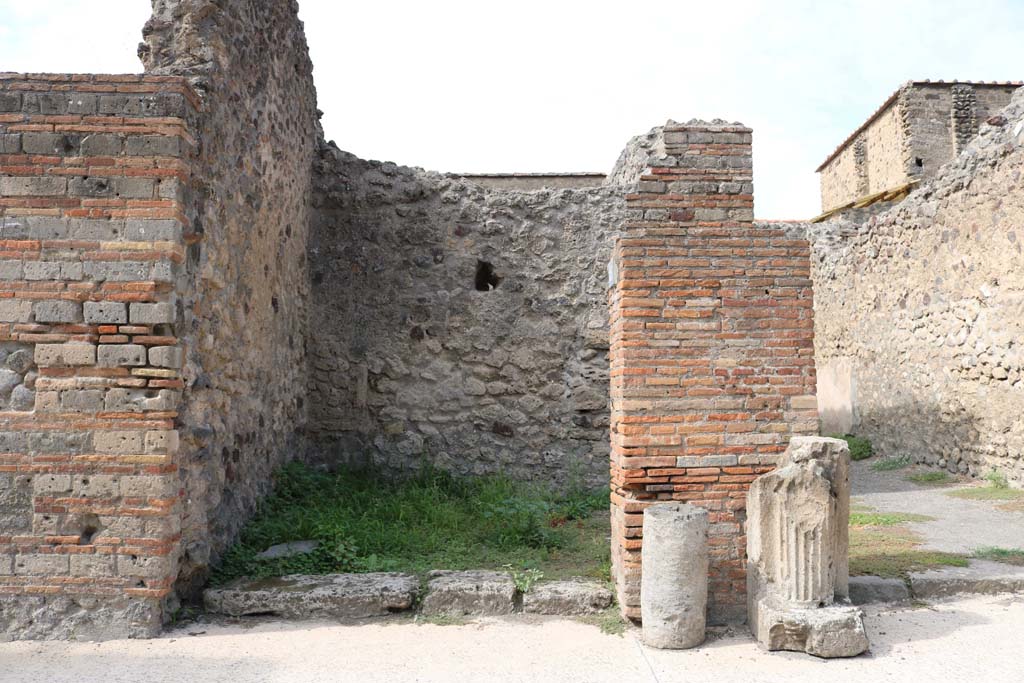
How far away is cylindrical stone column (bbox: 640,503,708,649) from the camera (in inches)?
149

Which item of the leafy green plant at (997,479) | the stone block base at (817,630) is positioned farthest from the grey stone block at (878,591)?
the leafy green plant at (997,479)

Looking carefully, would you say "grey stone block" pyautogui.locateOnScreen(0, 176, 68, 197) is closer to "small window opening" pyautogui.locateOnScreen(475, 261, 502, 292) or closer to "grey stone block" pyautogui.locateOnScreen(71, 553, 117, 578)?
"grey stone block" pyautogui.locateOnScreen(71, 553, 117, 578)

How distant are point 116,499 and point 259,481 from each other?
1723mm

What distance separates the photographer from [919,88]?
17.5m

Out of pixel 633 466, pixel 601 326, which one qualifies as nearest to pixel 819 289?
pixel 601 326

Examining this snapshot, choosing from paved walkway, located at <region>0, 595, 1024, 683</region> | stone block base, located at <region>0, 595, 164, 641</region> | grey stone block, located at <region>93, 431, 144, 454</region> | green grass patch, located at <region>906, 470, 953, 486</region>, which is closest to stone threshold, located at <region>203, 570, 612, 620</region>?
paved walkway, located at <region>0, 595, 1024, 683</region>

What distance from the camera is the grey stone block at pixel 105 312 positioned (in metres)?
4.09

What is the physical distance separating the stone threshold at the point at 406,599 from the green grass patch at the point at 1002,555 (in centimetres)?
272

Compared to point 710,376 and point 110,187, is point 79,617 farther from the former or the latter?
point 710,376

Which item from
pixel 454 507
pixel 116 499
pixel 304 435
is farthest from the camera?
pixel 304 435

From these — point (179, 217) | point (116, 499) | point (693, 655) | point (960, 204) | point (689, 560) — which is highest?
point (960, 204)

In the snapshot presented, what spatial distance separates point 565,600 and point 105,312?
3.11 meters

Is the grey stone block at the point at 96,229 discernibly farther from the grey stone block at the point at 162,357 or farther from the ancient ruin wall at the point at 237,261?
the grey stone block at the point at 162,357

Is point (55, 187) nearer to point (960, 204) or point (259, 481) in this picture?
point (259, 481)
